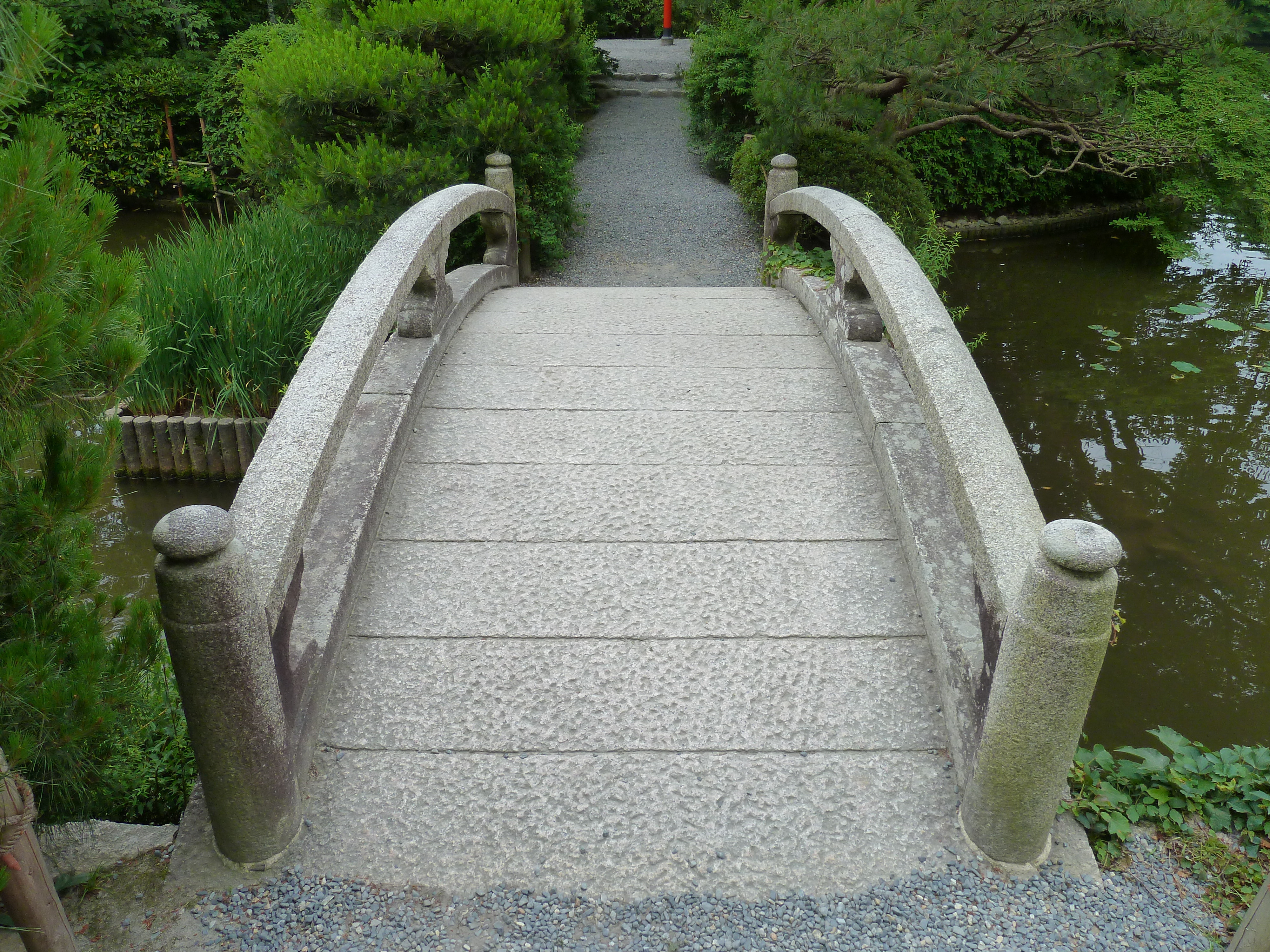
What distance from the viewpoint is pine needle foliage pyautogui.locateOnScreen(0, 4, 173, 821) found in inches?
60.6

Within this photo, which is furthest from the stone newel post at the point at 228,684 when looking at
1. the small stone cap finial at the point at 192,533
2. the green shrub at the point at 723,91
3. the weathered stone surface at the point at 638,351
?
the green shrub at the point at 723,91

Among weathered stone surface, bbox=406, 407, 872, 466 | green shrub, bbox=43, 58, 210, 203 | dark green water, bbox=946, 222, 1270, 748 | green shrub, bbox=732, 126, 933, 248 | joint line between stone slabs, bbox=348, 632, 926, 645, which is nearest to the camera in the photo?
joint line between stone slabs, bbox=348, 632, 926, 645

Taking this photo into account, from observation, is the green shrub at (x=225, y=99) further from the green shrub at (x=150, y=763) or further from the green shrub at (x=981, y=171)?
the green shrub at (x=150, y=763)

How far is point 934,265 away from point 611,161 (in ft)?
17.5

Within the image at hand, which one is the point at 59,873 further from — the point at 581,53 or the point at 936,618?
the point at 581,53

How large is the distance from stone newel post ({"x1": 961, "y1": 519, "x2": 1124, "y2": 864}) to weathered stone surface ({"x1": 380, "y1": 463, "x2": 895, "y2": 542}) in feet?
3.48

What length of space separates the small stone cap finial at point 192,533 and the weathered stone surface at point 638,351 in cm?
241

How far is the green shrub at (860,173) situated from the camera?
830cm

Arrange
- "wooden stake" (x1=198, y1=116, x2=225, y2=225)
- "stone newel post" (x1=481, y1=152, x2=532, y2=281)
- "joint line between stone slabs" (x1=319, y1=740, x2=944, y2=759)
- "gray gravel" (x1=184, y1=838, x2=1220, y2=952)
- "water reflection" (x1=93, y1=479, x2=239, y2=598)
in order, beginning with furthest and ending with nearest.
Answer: "wooden stake" (x1=198, y1=116, x2=225, y2=225) → "stone newel post" (x1=481, y1=152, x2=532, y2=281) → "water reflection" (x1=93, y1=479, x2=239, y2=598) → "joint line between stone slabs" (x1=319, y1=740, x2=944, y2=759) → "gray gravel" (x1=184, y1=838, x2=1220, y2=952)

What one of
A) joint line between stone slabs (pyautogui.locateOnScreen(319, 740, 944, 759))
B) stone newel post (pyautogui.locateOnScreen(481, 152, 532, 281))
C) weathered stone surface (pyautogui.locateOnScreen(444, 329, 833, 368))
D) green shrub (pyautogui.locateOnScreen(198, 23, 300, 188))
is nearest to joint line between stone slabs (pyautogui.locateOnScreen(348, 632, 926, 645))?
joint line between stone slabs (pyautogui.locateOnScreen(319, 740, 944, 759))

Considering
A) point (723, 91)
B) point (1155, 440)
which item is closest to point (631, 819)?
point (1155, 440)

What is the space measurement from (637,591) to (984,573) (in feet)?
3.35

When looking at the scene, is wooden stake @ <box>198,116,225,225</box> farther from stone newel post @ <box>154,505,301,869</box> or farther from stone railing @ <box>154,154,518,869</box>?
stone newel post @ <box>154,505,301,869</box>

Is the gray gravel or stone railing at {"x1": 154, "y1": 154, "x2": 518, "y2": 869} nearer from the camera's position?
stone railing at {"x1": 154, "y1": 154, "x2": 518, "y2": 869}
